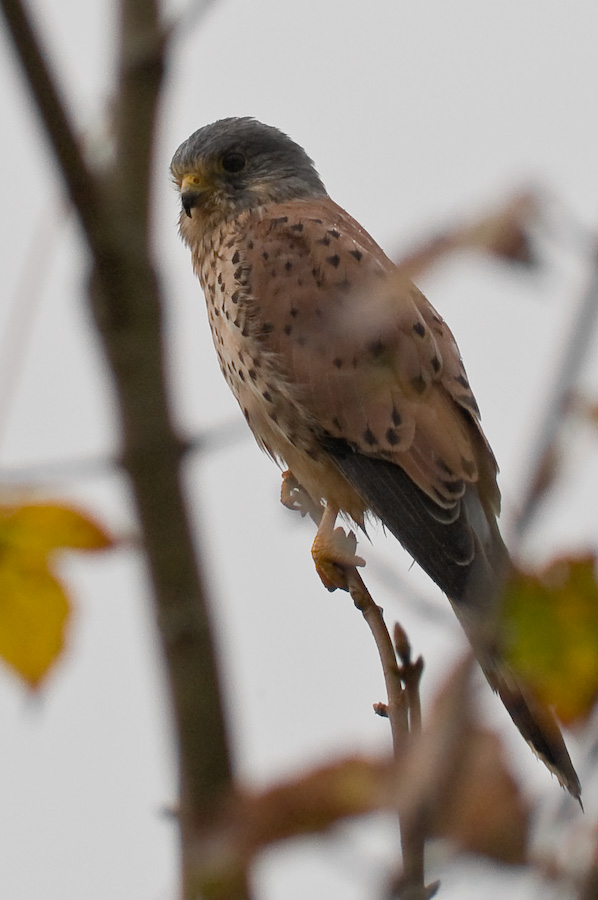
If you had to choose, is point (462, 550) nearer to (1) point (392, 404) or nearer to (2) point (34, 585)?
(1) point (392, 404)

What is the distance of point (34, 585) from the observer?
1.92 m

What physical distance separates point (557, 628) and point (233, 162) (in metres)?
3.74

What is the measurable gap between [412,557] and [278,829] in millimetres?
2482

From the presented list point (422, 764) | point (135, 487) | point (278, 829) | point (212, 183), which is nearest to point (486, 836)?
point (278, 829)

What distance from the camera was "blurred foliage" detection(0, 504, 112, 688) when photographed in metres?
1.88

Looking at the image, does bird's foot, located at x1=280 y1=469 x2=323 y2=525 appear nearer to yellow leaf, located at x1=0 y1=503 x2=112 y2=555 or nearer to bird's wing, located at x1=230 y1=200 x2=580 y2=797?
bird's wing, located at x1=230 y1=200 x2=580 y2=797

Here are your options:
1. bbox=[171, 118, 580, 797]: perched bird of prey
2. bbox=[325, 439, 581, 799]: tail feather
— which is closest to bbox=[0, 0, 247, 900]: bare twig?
bbox=[325, 439, 581, 799]: tail feather

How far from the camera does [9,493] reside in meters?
1.82

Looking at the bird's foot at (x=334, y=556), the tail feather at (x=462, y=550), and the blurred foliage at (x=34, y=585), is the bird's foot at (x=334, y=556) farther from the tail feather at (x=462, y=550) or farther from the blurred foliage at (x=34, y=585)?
the blurred foliage at (x=34, y=585)

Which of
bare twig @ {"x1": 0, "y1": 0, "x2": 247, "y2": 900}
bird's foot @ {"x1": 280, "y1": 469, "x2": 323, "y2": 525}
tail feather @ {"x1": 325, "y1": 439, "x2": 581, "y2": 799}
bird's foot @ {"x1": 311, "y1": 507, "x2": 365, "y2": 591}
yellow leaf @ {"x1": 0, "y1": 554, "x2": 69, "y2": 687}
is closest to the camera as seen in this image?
bare twig @ {"x1": 0, "y1": 0, "x2": 247, "y2": 900}

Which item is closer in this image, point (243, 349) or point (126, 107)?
point (126, 107)

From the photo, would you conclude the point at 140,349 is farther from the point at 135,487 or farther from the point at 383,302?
the point at 383,302

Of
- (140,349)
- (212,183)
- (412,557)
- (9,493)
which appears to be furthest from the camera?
(212,183)

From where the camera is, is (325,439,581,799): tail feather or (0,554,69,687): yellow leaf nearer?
(0,554,69,687): yellow leaf
